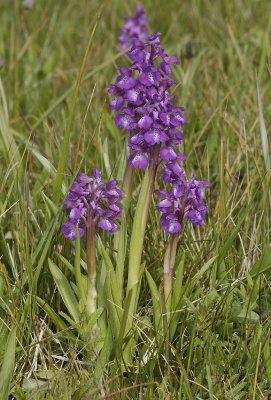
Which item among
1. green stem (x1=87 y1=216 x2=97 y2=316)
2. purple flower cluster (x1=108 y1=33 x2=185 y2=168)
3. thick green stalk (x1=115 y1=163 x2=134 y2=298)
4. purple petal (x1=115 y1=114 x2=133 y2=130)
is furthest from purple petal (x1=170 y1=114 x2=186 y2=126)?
green stem (x1=87 y1=216 x2=97 y2=316)

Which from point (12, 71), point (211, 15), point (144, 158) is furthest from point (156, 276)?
point (211, 15)

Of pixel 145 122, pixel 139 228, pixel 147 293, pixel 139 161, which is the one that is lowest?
pixel 147 293

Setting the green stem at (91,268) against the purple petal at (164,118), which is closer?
the purple petal at (164,118)

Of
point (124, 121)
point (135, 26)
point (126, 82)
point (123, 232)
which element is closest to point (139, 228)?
point (123, 232)

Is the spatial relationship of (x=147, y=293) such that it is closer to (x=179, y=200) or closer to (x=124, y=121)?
(x=179, y=200)

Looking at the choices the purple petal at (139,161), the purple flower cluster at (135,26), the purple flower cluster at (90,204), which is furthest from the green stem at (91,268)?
the purple flower cluster at (135,26)

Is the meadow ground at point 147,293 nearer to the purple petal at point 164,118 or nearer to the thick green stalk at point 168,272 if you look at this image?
the thick green stalk at point 168,272

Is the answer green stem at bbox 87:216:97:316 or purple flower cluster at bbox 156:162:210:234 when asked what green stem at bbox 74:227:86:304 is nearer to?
green stem at bbox 87:216:97:316
